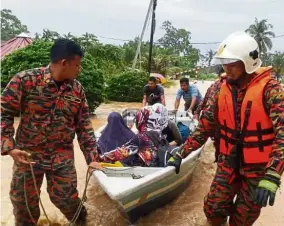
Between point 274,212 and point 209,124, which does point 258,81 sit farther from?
point 274,212

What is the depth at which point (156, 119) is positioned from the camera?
16.2 ft

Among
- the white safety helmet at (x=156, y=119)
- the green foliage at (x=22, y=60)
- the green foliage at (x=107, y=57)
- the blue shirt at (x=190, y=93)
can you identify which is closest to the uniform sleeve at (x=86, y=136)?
A: the white safety helmet at (x=156, y=119)

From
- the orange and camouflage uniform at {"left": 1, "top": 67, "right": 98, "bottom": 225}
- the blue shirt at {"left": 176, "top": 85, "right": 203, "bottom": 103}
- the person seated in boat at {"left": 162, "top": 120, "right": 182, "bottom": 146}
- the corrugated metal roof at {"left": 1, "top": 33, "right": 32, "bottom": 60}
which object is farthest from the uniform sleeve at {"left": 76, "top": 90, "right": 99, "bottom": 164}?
the corrugated metal roof at {"left": 1, "top": 33, "right": 32, "bottom": 60}

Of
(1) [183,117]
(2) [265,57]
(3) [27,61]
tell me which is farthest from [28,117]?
(2) [265,57]

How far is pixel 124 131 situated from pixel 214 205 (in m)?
1.82

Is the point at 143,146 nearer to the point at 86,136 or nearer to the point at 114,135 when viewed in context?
the point at 114,135

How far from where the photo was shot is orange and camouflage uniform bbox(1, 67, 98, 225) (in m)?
2.85

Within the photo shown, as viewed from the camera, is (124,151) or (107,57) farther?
(107,57)

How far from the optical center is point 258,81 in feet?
9.28

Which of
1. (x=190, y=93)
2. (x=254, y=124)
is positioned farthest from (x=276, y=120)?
(x=190, y=93)

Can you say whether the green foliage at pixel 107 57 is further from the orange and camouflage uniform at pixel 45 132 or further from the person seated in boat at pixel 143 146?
the orange and camouflage uniform at pixel 45 132

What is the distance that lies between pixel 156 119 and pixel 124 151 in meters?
0.77

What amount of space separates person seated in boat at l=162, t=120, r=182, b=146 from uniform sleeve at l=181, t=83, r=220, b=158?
75.3 inches

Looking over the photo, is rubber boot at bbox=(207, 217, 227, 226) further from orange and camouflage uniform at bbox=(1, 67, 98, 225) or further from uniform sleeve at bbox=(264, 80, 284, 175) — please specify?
orange and camouflage uniform at bbox=(1, 67, 98, 225)
